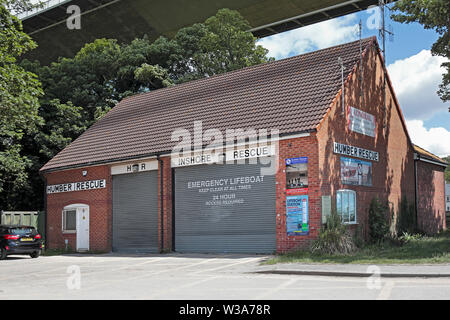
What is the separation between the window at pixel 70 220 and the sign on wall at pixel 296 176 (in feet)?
39.1

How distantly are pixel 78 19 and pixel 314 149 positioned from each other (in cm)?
4324

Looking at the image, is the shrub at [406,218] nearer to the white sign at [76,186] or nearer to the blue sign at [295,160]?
the blue sign at [295,160]

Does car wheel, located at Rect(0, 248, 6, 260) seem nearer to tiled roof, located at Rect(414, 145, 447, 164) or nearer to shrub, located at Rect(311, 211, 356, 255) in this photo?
shrub, located at Rect(311, 211, 356, 255)

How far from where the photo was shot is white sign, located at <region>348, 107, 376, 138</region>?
20.3m

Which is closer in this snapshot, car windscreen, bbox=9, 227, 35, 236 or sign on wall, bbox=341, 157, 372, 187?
sign on wall, bbox=341, 157, 372, 187

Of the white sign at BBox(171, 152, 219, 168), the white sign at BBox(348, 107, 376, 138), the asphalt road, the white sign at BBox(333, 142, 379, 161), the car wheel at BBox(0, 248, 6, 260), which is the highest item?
the white sign at BBox(348, 107, 376, 138)

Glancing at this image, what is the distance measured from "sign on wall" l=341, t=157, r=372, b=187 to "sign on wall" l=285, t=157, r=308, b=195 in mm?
2133

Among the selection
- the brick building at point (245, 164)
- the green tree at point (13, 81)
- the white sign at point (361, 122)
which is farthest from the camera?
the green tree at point (13, 81)

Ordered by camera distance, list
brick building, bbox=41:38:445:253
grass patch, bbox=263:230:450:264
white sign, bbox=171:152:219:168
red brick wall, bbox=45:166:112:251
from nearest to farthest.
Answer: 1. grass patch, bbox=263:230:450:264
2. brick building, bbox=41:38:445:253
3. white sign, bbox=171:152:219:168
4. red brick wall, bbox=45:166:112:251

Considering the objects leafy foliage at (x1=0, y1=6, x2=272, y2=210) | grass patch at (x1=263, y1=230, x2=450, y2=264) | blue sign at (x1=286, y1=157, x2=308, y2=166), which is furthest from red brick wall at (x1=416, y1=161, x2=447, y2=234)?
leafy foliage at (x1=0, y1=6, x2=272, y2=210)

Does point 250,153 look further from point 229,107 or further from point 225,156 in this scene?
point 229,107

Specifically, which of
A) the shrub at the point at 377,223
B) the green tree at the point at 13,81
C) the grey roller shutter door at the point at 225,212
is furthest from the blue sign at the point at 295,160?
the green tree at the point at 13,81

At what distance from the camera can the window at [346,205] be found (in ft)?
60.4
